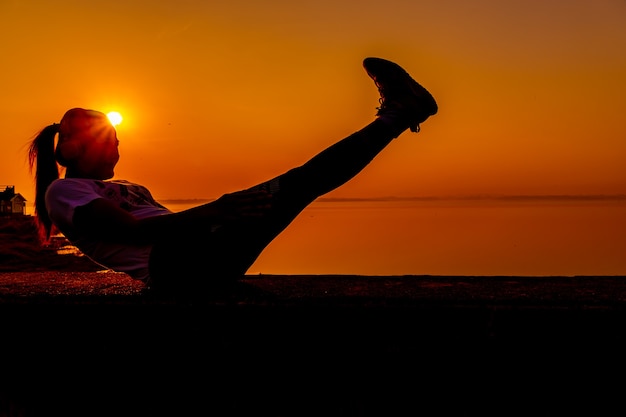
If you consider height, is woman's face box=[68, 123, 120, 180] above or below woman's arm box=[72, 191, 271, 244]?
above

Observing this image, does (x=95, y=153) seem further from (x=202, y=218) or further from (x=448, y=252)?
(x=448, y=252)

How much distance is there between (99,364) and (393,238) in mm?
26605

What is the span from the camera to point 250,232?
2.33 metres

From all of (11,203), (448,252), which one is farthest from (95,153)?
(11,203)

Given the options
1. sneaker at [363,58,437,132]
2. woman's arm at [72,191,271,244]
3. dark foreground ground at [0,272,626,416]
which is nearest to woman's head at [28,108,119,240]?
woman's arm at [72,191,271,244]

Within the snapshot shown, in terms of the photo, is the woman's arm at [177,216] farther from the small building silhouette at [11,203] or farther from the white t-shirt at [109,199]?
the small building silhouette at [11,203]

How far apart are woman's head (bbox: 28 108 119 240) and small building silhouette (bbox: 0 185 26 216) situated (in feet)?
156

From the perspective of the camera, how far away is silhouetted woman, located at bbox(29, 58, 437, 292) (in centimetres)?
225

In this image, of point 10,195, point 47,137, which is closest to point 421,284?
point 47,137

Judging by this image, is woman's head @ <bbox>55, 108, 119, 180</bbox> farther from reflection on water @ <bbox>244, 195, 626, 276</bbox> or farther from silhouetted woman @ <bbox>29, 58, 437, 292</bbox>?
reflection on water @ <bbox>244, 195, 626, 276</bbox>

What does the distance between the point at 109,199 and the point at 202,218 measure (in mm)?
476

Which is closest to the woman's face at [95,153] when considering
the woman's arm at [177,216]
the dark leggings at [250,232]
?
the woman's arm at [177,216]

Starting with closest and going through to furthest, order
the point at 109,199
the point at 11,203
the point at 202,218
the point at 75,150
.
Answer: the point at 202,218, the point at 109,199, the point at 75,150, the point at 11,203

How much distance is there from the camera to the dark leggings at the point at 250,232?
2.29 meters
